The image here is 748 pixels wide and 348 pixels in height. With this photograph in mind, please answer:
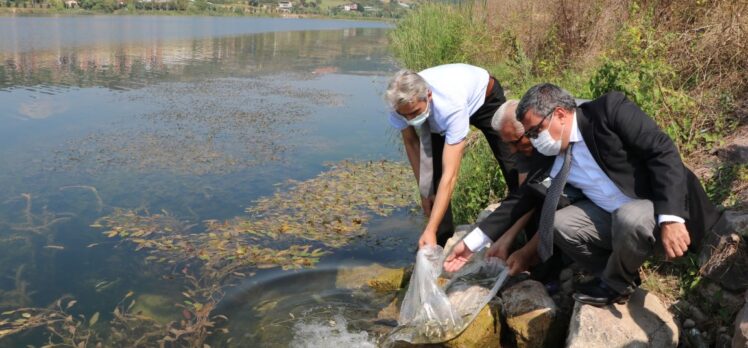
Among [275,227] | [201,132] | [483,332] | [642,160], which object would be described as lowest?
[275,227]

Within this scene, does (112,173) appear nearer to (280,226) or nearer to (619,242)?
(280,226)

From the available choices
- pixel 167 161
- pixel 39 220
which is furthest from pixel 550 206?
pixel 167 161

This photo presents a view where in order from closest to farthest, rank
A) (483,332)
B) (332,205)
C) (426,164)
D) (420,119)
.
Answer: (483,332)
(420,119)
(426,164)
(332,205)

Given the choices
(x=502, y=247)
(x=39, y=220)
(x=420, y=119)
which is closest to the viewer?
(x=420, y=119)

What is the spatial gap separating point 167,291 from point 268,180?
10.1 ft

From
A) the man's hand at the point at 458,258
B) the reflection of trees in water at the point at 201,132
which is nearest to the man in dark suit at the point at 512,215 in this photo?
the man's hand at the point at 458,258

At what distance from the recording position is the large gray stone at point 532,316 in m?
3.51

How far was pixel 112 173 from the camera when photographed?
7.83 meters

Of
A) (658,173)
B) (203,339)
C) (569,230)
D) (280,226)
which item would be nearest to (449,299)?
(569,230)

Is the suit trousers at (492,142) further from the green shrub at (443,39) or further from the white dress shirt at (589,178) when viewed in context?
the green shrub at (443,39)

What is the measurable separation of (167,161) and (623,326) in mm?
6885

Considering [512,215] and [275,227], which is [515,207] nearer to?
[512,215]

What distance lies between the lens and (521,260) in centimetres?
387

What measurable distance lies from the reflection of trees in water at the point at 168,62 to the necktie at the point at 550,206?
1320cm
